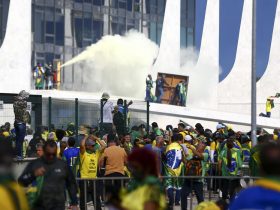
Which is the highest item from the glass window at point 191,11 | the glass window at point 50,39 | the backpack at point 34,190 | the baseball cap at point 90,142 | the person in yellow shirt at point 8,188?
the glass window at point 191,11

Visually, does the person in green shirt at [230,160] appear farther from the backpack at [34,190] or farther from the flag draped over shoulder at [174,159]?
the backpack at [34,190]

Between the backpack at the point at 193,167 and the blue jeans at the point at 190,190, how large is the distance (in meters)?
1.47

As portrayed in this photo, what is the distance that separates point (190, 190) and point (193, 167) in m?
2.32

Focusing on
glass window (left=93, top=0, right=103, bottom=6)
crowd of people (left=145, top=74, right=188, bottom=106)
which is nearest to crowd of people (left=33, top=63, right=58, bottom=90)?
crowd of people (left=145, top=74, right=188, bottom=106)

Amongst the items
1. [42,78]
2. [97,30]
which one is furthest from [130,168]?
[97,30]

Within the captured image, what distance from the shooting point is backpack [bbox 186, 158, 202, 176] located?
60.4ft

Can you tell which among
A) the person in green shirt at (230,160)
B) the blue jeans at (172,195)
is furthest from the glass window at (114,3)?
the blue jeans at (172,195)

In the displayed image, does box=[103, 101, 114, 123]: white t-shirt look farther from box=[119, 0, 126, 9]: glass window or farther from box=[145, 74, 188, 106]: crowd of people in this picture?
box=[119, 0, 126, 9]: glass window

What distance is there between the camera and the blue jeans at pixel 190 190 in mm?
16203

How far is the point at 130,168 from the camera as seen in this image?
295 inches

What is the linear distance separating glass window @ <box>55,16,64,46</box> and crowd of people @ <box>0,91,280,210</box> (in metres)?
35.2

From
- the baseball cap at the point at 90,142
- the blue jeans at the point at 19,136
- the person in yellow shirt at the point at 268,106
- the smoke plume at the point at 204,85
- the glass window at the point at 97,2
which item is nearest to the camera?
the baseball cap at the point at 90,142

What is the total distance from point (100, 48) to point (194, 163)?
44743 millimetres

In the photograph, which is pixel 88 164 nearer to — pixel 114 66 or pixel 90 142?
pixel 90 142
